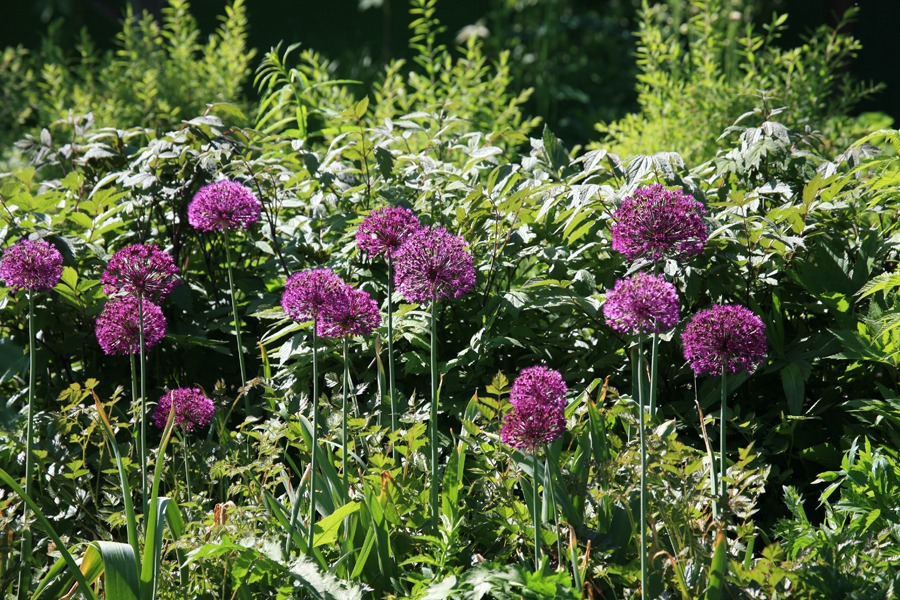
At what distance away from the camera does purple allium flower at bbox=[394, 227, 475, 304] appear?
6.05 feet

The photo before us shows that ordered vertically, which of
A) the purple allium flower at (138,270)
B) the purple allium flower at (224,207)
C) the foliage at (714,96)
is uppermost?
the foliage at (714,96)

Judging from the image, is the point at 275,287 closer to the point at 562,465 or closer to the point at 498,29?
the point at 562,465

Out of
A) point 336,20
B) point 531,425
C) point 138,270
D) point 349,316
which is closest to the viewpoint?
point 531,425

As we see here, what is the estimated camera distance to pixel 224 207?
2.17 metres

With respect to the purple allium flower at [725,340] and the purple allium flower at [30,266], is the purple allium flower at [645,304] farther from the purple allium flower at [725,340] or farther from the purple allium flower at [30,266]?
the purple allium flower at [30,266]

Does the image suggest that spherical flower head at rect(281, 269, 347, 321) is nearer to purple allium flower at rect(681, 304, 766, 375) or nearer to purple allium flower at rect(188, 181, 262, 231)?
purple allium flower at rect(188, 181, 262, 231)

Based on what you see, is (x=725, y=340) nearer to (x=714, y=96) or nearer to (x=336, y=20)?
(x=714, y=96)

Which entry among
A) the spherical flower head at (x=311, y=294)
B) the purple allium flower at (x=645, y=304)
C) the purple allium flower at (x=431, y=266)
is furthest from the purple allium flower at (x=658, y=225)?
the spherical flower head at (x=311, y=294)

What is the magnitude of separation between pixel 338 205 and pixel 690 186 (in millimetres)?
1144

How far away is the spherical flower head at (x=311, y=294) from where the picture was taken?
1823mm

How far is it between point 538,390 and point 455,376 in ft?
2.87

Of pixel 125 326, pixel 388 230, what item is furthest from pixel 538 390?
pixel 125 326

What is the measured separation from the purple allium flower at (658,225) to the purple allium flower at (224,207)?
0.88m

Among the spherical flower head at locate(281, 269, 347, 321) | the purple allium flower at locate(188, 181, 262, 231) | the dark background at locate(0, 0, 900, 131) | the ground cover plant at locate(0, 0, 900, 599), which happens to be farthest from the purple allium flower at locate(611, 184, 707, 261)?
the dark background at locate(0, 0, 900, 131)
